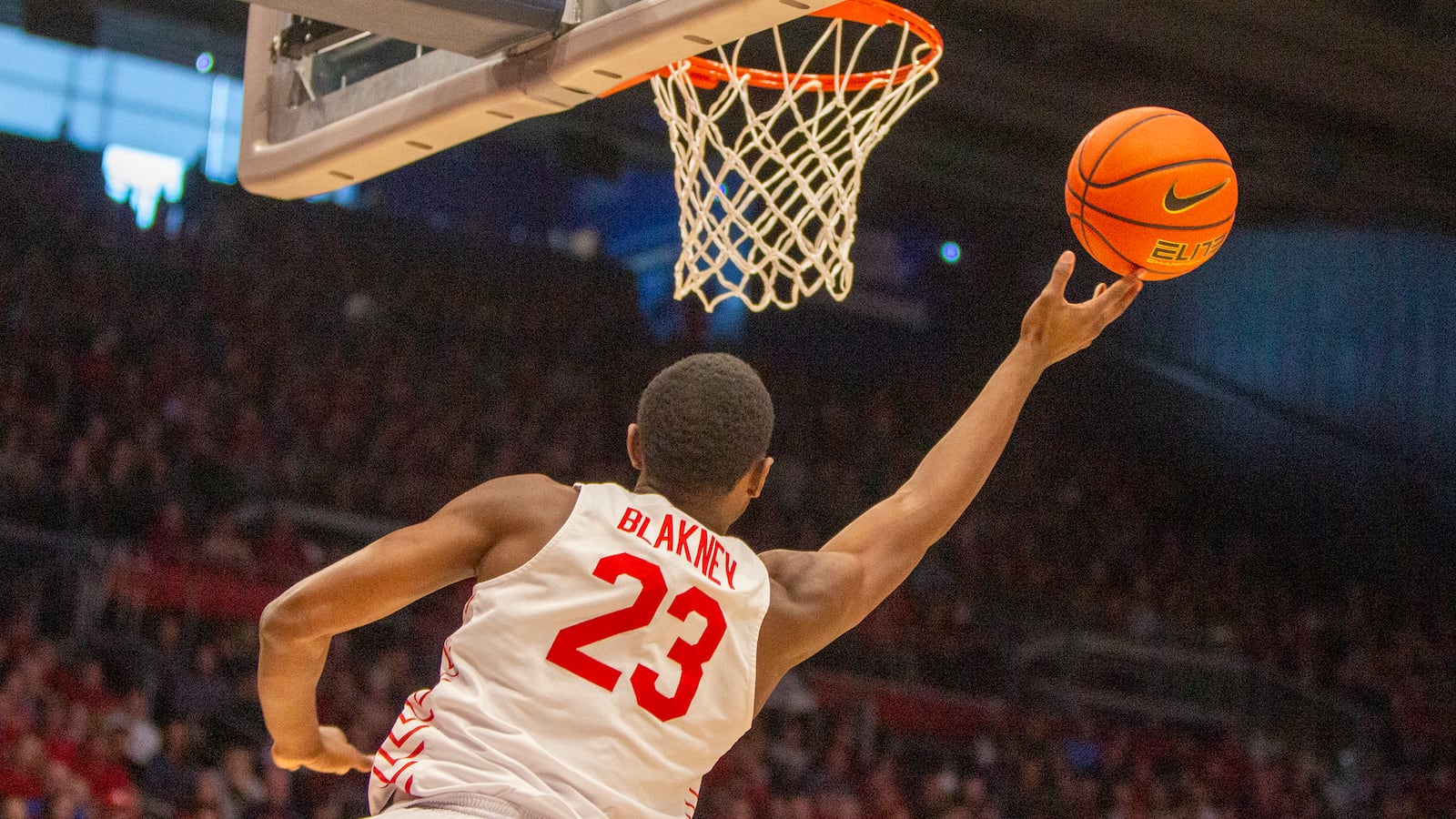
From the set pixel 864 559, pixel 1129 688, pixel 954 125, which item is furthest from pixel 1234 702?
pixel 864 559

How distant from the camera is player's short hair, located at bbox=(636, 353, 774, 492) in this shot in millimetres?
1959

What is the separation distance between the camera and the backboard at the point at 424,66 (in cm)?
280

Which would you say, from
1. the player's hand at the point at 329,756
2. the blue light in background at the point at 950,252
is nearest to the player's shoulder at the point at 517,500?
the player's hand at the point at 329,756

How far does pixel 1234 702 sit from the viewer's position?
11766mm

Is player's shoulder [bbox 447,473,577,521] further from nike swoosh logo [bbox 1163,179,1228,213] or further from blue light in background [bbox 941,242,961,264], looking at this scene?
blue light in background [bbox 941,242,961,264]

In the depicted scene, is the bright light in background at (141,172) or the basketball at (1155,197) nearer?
Answer: the basketball at (1155,197)

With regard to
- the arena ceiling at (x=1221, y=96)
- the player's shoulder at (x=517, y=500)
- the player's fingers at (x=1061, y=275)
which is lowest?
the arena ceiling at (x=1221, y=96)

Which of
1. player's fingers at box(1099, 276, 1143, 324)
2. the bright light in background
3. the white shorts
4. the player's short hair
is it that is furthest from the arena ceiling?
the white shorts

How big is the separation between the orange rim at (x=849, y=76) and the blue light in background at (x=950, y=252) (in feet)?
39.1

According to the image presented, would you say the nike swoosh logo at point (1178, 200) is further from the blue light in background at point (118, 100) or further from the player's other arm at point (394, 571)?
the blue light in background at point (118, 100)

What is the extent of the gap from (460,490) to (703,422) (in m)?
9.03

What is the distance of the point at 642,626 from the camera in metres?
1.87

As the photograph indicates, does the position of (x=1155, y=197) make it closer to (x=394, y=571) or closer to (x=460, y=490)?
(x=394, y=571)

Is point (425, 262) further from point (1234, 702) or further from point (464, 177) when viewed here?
point (1234, 702)
